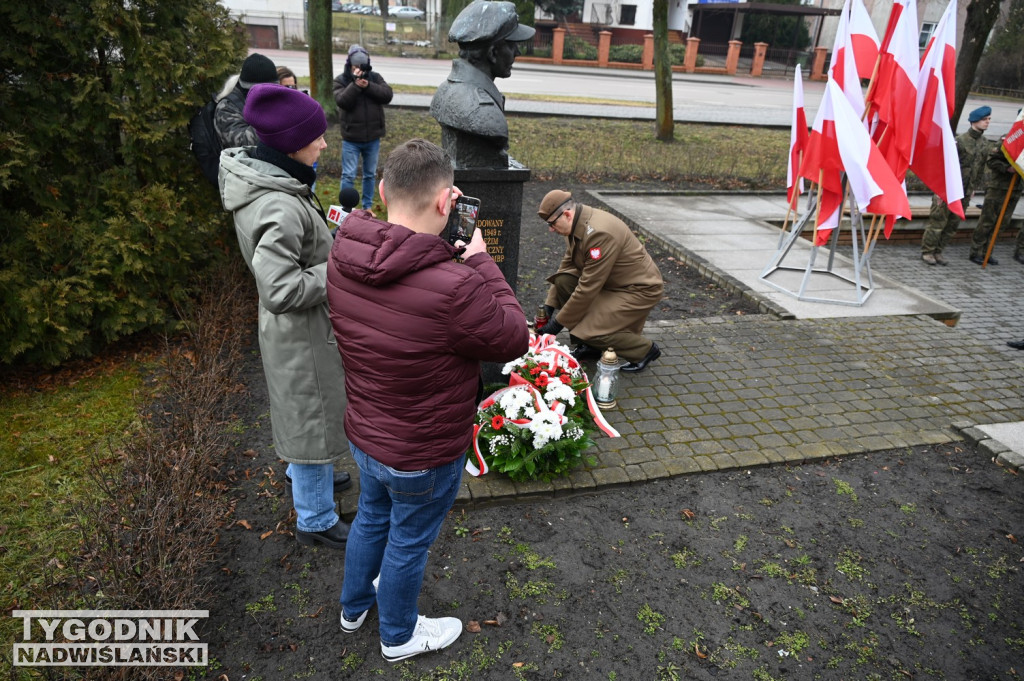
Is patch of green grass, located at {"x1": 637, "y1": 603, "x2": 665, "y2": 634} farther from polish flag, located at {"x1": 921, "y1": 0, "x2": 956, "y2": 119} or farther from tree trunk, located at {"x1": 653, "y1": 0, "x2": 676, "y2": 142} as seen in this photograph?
tree trunk, located at {"x1": 653, "y1": 0, "x2": 676, "y2": 142}

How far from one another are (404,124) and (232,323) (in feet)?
32.6

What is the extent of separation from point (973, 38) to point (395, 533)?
13.8m

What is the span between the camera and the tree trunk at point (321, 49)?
12172 millimetres

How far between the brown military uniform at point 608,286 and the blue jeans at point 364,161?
4.44 meters

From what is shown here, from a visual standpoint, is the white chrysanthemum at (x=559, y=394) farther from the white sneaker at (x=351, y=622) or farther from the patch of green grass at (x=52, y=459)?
the patch of green grass at (x=52, y=459)

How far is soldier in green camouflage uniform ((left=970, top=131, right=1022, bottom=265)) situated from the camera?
8828 millimetres

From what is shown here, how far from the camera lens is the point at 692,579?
3.39m

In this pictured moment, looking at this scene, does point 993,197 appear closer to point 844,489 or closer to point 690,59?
point 844,489

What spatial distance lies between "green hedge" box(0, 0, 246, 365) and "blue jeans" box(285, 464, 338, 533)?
2.54 metres

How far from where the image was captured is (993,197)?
898 centimetres

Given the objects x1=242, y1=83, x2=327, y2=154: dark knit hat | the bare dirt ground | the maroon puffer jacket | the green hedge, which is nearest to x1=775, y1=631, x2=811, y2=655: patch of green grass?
the bare dirt ground

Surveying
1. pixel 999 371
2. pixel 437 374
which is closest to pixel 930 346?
pixel 999 371

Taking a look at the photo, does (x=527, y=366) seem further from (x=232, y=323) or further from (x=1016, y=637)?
(x=1016, y=637)

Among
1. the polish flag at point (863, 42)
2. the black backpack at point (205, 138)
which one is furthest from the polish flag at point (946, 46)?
the black backpack at point (205, 138)
